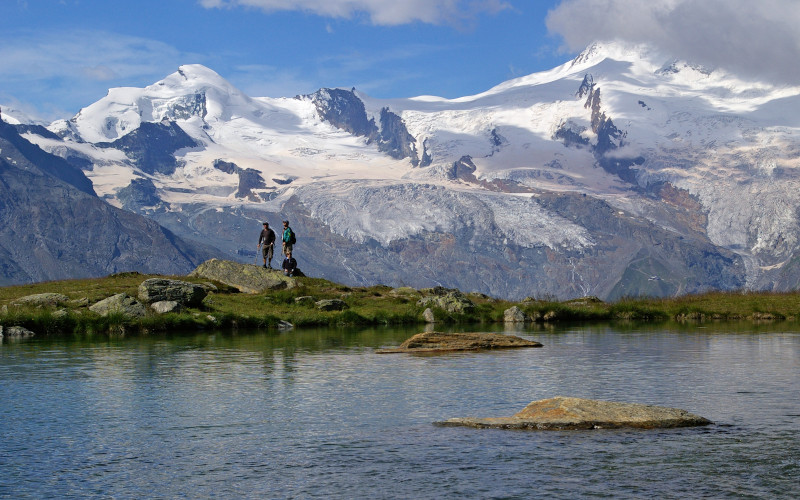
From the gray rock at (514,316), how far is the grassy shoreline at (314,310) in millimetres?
614

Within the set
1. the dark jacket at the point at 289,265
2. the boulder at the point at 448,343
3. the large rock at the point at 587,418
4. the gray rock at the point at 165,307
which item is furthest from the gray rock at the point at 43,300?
the large rock at the point at 587,418

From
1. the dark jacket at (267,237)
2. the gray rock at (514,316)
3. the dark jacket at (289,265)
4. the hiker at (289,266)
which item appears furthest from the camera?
the hiker at (289,266)

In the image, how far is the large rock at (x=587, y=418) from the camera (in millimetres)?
24000

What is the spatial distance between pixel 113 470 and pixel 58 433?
470 centimetres

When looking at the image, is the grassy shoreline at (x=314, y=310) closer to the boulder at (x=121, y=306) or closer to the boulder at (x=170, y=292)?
the boulder at (x=121, y=306)

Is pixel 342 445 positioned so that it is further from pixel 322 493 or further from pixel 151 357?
pixel 151 357

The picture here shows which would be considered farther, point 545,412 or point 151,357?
point 151,357

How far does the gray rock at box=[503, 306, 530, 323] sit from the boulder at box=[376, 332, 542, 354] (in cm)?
2948

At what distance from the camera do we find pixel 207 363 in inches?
1593

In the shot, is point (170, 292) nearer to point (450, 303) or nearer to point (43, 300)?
point (43, 300)

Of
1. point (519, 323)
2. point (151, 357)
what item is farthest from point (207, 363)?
point (519, 323)

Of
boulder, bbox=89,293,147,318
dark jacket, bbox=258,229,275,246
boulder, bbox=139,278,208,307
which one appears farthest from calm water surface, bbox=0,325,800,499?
dark jacket, bbox=258,229,275,246

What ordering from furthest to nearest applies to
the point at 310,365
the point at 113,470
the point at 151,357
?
the point at 151,357, the point at 310,365, the point at 113,470

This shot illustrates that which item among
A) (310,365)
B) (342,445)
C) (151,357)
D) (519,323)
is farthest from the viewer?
(519,323)
